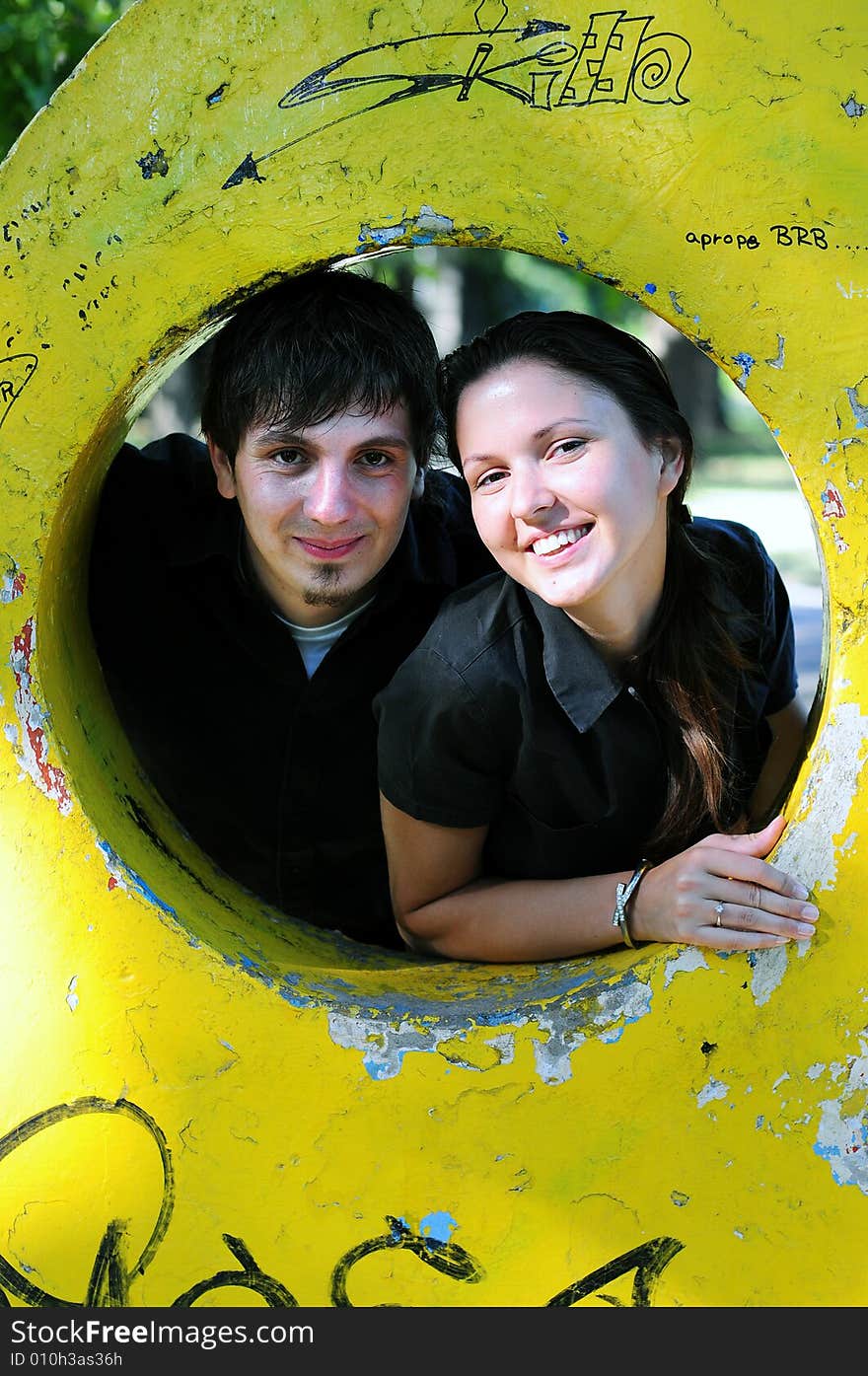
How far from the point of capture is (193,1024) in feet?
5.53

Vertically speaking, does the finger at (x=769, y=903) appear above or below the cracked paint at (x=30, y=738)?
below

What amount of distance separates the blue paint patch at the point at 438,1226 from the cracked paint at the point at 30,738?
66 cm

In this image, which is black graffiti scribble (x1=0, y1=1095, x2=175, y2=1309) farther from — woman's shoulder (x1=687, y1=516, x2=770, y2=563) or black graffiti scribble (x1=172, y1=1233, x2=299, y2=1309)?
woman's shoulder (x1=687, y1=516, x2=770, y2=563)

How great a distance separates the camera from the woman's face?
166 centimetres

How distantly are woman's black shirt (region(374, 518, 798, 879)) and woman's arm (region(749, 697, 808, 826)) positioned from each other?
6 cm

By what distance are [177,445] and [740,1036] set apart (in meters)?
1.38

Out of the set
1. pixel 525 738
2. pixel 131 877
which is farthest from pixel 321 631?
pixel 131 877

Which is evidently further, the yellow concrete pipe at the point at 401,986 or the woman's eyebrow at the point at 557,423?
the woman's eyebrow at the point at 557,423

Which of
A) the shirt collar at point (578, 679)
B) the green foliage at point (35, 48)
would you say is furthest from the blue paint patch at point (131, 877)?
the green foliage at point (35, 48)

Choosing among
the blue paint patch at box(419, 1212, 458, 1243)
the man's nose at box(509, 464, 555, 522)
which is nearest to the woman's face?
the man's nose at box(509, 464, 555, 522)

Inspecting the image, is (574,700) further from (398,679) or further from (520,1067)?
(520,1067)

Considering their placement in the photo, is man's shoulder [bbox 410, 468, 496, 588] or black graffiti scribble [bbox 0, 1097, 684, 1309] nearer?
black graffiti scribble [bbox 0, 1097, 684, 1309]

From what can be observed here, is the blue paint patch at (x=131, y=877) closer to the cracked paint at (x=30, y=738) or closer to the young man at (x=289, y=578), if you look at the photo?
the cracked paint at (x=30, y=738)

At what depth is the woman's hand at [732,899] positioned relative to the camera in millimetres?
1565
